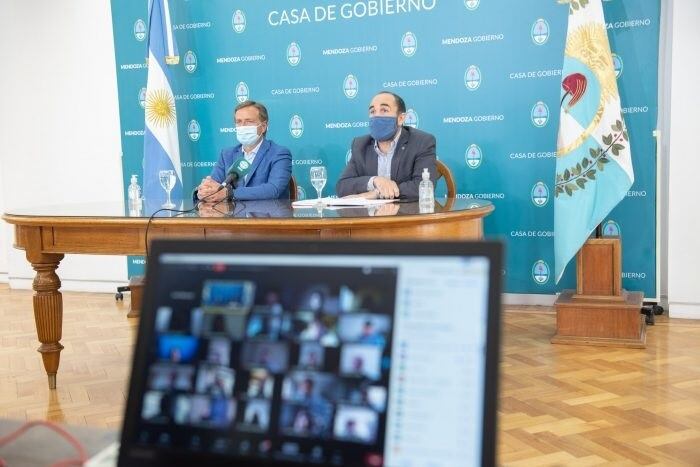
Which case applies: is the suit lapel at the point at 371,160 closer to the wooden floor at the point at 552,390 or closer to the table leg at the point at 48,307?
the wooden floor at the point at 552,390

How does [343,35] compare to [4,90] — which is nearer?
[343,35]

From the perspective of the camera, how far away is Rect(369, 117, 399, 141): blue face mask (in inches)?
164

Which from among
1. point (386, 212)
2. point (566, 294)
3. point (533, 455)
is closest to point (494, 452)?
point (533, 455)

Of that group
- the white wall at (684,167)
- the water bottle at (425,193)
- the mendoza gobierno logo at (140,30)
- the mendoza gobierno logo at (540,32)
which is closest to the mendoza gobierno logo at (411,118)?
the mendoza gobierno logo at (540,32)

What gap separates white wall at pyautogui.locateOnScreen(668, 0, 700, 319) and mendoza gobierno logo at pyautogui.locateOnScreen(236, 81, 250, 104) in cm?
274

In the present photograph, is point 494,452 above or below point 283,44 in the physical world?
below

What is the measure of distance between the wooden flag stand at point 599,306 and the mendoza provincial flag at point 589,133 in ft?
0.36

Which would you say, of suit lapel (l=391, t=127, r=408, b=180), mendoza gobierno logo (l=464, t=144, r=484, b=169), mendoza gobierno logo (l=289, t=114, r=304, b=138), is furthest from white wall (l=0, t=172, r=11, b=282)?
mendoza gobierno logo (l=464, t=144, r=484, b=169)

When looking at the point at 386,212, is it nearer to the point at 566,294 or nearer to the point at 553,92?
the point at 566,294

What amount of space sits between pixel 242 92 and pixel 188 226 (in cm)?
264

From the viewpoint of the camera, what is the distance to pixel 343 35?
512cm

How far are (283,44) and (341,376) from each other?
4807 millimetres

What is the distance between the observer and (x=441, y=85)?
4.92 meters

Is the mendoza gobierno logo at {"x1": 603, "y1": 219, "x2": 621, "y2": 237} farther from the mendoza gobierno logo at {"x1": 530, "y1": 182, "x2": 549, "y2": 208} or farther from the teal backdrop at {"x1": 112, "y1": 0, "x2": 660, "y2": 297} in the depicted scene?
the mendoza gobierno logo at {"x1": 530, "y1": 182, "x2": 549, "y2": 208}
